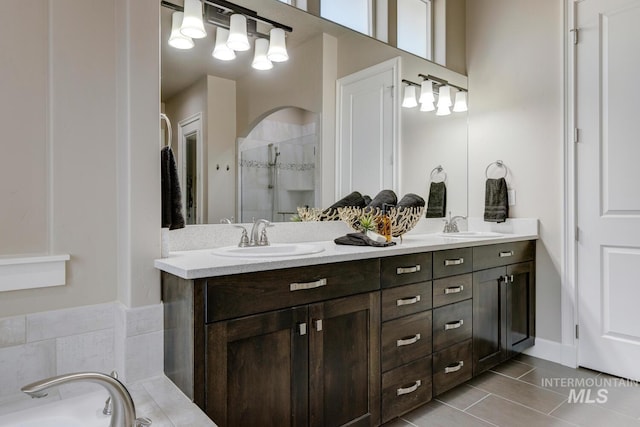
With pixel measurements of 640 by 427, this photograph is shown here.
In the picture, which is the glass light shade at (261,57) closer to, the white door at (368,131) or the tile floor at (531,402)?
the white door at (368,131)

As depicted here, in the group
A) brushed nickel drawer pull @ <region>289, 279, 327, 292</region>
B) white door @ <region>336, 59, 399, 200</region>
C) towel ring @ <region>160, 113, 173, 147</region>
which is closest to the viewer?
brushed nickel drawer pull @ <region>289, 279, 327, 292</region>

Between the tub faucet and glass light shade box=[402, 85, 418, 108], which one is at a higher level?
glass light shade box=[402, 85, 418, 108]

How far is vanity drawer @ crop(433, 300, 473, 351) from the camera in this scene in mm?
2129

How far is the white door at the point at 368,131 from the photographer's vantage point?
99.0 inches

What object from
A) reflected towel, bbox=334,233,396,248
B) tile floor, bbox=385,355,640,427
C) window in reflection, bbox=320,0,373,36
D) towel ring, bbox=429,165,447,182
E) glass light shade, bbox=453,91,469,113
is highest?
window in reflection, bbox=320,0,373,36

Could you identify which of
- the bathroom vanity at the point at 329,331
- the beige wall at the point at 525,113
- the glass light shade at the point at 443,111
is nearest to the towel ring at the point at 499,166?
the beige wall at the point at 525,113

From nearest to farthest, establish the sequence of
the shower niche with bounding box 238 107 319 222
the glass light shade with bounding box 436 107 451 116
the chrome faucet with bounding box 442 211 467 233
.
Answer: the shower niche with bounding box 238 107 319 222
the chrome faucet with bounding box 442 211 467 233
the glass light shade with bounding box 436 107 451 116

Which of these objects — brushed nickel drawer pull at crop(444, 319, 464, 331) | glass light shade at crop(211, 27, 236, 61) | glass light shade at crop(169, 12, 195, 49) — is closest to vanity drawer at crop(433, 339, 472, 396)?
brushed nickel drawer pull at crop(444, 319, 464, 331)

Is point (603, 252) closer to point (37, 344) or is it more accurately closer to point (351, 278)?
point (351, 278)

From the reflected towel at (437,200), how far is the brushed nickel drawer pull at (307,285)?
5.69 ft

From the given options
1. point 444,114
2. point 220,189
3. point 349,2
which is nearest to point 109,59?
point 220,189

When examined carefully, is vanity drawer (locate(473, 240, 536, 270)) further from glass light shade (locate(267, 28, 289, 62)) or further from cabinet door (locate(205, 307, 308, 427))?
glass light shade (locate(267, 28, 289, 62))

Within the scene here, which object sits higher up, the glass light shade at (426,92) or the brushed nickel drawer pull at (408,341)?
the glass light shade at (426,92)

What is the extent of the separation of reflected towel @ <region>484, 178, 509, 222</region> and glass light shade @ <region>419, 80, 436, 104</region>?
0.79 metres
